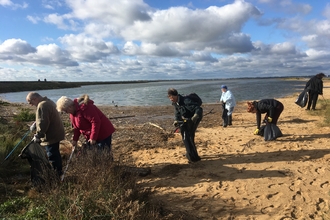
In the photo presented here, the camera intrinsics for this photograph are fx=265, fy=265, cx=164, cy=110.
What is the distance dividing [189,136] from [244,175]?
141 centimetres

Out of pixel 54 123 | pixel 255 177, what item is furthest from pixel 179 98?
pixel 54 123

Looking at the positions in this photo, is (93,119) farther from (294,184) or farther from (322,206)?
(322,206)

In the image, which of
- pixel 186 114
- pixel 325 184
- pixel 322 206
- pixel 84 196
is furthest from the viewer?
pixel 186 114

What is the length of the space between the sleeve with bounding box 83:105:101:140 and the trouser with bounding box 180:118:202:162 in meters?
1.97

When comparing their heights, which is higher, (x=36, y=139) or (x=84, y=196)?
(x=36, y=139)

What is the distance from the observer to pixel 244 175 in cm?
529

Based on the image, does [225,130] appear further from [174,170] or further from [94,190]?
[94,190]

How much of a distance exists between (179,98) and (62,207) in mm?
3288

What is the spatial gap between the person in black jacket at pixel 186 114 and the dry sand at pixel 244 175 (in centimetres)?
72

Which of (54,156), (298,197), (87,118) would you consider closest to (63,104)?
(87,118)

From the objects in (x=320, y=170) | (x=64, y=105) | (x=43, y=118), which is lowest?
(x=320, y=170)

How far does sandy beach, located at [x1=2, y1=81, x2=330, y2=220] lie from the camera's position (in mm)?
4023

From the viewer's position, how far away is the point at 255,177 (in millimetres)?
5152

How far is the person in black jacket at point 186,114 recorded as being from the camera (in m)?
5.57
